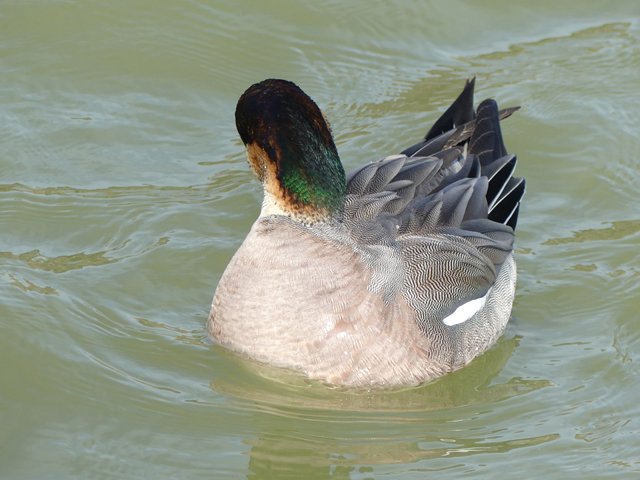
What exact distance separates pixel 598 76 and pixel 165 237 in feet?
14.4

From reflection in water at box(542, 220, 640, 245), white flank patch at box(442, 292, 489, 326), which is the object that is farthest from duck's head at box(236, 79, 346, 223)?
reflection in water at box(542, 220, 640, 245)

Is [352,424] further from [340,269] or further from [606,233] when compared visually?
[606,233]

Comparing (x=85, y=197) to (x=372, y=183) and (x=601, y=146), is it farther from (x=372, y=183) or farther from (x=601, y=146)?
(x=601, y=146)

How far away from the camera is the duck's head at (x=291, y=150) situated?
4.84 metres

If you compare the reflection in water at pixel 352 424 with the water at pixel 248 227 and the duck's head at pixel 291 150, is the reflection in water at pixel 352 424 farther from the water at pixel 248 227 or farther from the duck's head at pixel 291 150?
the duck's head at pixel 291 150

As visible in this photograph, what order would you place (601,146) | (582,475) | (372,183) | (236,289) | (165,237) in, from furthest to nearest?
(601,146), (165,237), (372,183), (236,289), (582,475)

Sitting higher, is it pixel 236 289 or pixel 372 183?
pixel 372 183

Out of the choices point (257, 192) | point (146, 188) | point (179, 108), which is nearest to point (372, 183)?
point (257, 192)

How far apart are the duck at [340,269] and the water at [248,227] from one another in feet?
0.75

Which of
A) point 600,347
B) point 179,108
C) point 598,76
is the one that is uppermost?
point 598,76

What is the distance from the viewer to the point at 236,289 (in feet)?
16.4

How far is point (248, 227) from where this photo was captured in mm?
6711

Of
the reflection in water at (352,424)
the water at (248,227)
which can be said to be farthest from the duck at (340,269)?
the water at (248,227)

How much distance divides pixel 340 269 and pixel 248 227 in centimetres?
190
